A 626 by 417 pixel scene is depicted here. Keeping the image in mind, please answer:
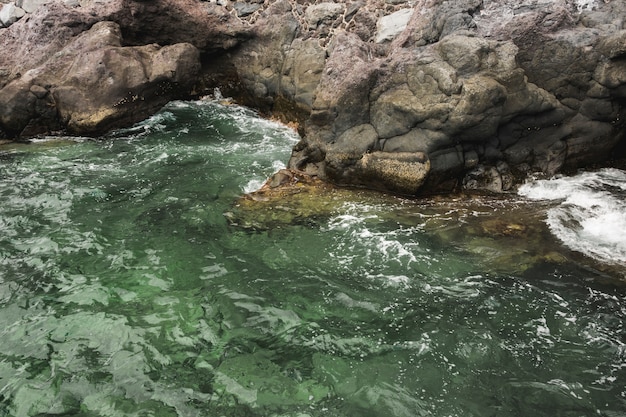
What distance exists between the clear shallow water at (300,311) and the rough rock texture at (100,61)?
16.1ft

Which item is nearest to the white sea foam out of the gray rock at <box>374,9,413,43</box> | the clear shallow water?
the clear shallow water

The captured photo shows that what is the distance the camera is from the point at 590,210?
917cm

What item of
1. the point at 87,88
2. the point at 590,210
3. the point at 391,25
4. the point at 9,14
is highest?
the point at 391,25

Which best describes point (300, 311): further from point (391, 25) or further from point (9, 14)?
point (9, 14)

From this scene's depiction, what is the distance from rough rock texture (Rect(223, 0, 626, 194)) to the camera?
1005 cm

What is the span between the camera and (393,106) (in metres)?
10.6

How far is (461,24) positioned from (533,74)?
7.70 feet

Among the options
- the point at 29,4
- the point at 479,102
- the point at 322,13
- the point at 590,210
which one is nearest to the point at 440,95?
the point at 479,102

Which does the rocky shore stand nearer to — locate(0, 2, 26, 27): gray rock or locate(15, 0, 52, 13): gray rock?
locate(0, 2, 26, 27): gray rock

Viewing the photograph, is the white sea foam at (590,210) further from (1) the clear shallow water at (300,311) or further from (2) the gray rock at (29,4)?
(2) the gray rock at (29,4)

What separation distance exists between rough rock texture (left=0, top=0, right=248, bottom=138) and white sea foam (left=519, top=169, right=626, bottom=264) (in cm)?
1275

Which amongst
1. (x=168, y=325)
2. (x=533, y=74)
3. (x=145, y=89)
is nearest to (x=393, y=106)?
(x=533, y=74)

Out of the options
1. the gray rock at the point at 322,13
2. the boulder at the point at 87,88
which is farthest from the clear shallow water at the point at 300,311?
the gray rock at the point at 322,13

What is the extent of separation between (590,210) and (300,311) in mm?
6655
